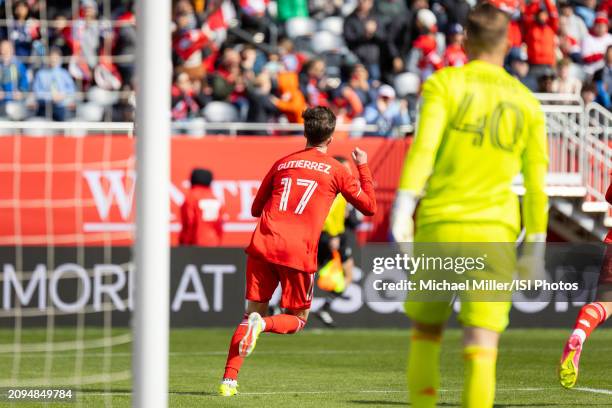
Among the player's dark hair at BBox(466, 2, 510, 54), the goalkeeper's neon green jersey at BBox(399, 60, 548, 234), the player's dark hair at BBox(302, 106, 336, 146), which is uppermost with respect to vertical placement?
the player's dark hair at BBox(466, 2, 510, 54)

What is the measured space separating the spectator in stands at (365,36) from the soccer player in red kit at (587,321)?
1126 centimetres

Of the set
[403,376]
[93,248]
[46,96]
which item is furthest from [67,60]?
[403,376]

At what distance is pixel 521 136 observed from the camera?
6.08 m

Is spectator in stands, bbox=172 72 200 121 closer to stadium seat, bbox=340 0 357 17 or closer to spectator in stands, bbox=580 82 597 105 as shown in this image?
stadium seat, bbox=340 0 357 17

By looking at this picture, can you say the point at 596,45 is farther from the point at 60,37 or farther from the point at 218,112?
the point at 60,37

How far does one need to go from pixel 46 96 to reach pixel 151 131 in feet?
38.0

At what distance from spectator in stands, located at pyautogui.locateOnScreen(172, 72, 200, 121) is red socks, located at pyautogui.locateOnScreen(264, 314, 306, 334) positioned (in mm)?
9348

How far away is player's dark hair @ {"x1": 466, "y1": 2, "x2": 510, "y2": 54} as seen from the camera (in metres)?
6.03

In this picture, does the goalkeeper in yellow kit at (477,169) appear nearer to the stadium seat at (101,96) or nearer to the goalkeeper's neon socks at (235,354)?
the goalkeeper's neon socks at (235,354)

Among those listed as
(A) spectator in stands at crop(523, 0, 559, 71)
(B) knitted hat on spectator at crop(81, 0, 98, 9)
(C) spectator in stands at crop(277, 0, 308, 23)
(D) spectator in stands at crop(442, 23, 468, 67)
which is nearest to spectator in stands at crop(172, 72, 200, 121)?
(B) knitted hat on spectator at crop(81, 0, 98, 9)

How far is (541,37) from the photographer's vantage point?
20.7m

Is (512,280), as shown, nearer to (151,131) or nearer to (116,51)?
(151,131)

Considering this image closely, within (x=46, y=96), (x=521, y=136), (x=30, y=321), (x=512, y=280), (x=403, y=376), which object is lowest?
(x=30, y=321)

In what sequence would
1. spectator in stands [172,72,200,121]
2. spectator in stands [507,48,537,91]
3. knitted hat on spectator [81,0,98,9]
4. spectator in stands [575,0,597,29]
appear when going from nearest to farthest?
knitted hat on spectator [81,0,98,9] → spectator in stands [172,72,200,121] → spectator in stands [507,48,537,91] → spectator in stands [575,0,597,29]
